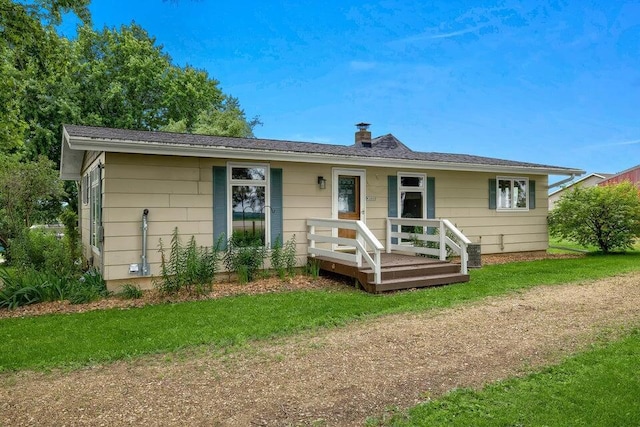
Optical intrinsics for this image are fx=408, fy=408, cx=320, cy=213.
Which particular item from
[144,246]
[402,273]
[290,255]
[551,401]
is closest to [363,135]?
[290,255]

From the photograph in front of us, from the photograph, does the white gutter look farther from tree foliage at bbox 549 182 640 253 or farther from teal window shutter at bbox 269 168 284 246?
tree foliage at bbox 549 182 640 253

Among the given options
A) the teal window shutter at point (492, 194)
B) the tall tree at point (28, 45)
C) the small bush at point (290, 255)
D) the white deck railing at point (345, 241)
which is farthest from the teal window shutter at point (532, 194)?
the tall tree at point (28, 45)

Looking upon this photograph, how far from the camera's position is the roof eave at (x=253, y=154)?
661cm

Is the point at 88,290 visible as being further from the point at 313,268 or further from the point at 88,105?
the point at 88,105

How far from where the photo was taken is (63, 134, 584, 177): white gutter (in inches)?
260

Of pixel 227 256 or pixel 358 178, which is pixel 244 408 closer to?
pixel 227 256

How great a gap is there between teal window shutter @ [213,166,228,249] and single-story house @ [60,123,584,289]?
0.8 inches

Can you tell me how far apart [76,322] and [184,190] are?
120 inches

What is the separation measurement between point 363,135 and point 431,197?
691cm

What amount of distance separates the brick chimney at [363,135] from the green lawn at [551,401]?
1347 cm

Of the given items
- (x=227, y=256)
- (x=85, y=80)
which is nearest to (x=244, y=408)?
(x=227, y=256)

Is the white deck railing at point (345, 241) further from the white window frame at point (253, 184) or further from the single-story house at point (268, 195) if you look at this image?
the white window frame at point (253, 184)

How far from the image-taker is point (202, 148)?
7375 mm

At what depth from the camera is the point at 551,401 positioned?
2932 mm
